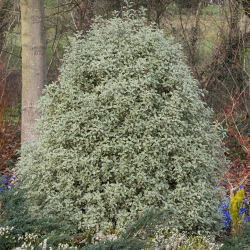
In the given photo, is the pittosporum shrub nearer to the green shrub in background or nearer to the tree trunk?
the green shrub in background

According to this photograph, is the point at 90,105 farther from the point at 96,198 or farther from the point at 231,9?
the point at 231,9

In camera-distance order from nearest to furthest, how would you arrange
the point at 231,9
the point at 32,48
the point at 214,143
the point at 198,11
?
the point at 214,143 → the point at 32,48 → the point at 231,9 → the point at 198,11

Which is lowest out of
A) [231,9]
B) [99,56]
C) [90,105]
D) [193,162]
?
[193,162]

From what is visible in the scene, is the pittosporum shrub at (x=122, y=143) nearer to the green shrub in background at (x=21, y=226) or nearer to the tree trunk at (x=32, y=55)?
the green shrub in background at (x=21, y=226)

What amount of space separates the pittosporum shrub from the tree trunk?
156cm

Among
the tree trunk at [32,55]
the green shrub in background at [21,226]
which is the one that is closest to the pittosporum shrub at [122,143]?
the green shrub in background at [21,226]

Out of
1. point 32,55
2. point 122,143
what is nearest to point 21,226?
point 122,143

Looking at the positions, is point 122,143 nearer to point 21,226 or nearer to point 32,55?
point 21,226

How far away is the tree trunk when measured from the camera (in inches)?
209

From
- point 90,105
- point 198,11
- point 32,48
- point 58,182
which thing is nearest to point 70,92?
point 90,105

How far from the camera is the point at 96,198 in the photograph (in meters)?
3.42

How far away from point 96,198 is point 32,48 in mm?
2865

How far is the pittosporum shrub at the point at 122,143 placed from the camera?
3.52 metres

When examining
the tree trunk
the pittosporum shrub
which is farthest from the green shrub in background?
the tree trunk
